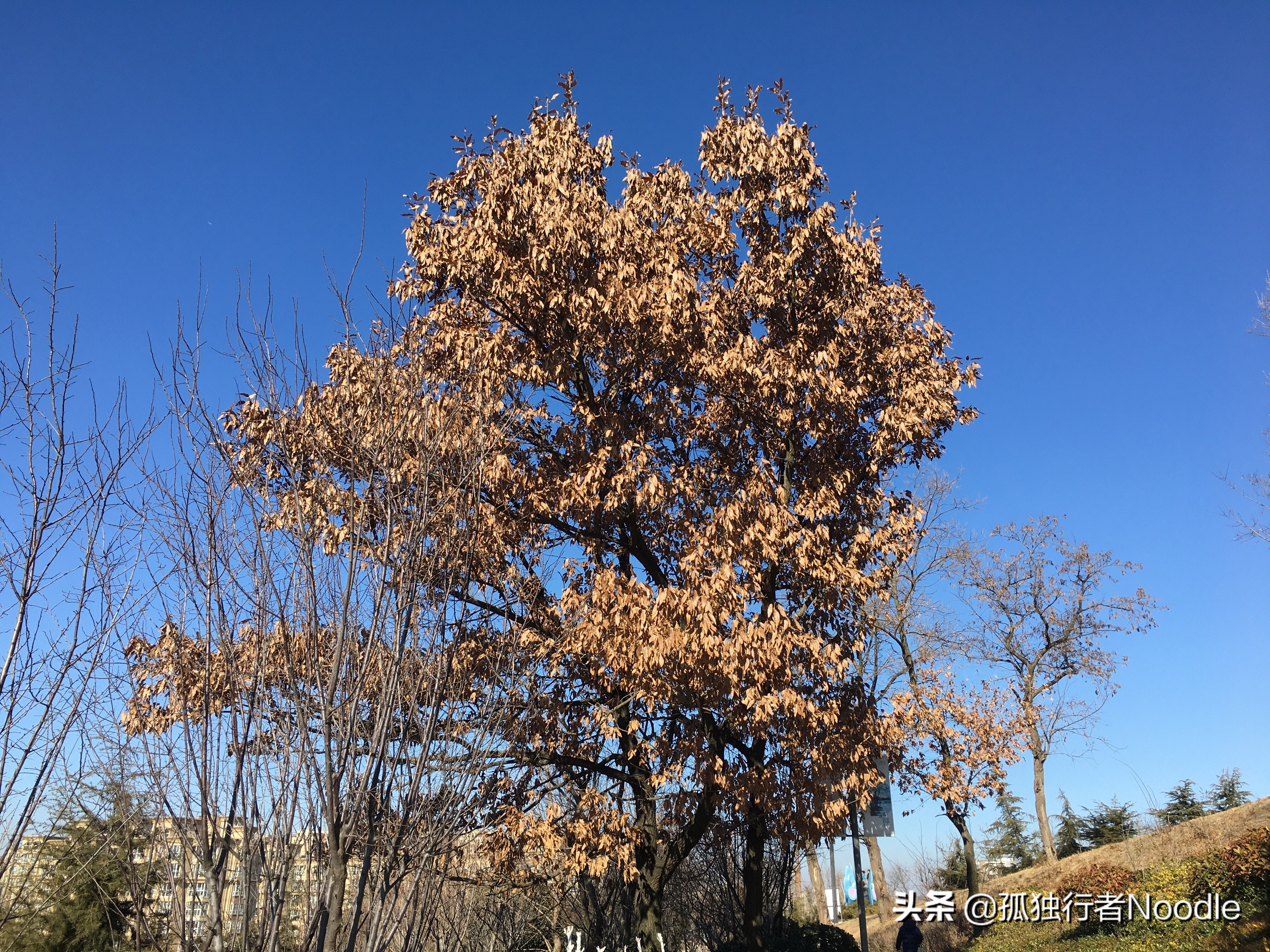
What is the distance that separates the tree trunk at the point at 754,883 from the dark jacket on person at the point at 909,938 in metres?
5.29

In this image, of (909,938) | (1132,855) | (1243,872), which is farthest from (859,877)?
(1132,855)

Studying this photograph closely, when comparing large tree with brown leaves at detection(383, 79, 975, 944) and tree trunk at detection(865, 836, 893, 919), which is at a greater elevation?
large tree with brown leaves at detection(383, 79, 975, 944)

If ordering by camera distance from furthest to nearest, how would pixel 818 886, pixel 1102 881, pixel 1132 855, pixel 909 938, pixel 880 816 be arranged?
pixel 818 886 < pixel 1132 855 < pixel 909 938 < pixel 1102 881 < pixel 880 816

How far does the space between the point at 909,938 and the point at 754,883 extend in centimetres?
598

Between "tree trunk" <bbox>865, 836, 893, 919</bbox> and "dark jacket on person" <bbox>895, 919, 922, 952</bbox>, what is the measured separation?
11.3m

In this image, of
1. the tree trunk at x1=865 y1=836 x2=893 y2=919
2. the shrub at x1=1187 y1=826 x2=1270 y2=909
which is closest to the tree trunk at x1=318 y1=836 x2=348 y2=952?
the shrub at x1=1187 y1=826 x2=1270 y2=909

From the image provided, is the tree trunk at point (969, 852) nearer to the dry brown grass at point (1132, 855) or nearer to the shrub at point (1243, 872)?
the dry brown grass at point (1132, 855)

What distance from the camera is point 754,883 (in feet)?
32.6

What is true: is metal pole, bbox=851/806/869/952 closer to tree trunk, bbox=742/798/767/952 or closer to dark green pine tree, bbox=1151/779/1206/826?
tree trunk, bbox=742/798/767/952

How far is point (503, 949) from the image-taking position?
1295cm

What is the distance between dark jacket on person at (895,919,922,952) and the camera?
14.0m

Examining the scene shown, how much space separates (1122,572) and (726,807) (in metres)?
20.0

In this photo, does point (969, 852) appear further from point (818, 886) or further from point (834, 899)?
point (834, 899)

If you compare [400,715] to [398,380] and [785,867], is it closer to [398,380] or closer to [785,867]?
[398,380]
